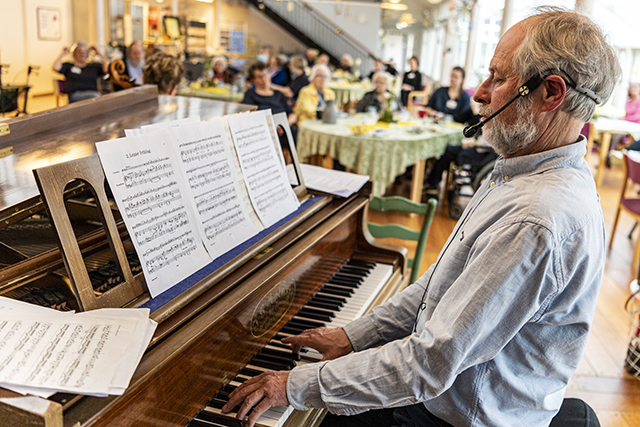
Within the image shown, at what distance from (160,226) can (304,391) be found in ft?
1.57

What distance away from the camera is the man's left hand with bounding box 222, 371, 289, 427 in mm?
1080

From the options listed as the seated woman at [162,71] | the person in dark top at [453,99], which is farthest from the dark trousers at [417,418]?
the person in dark top at [453,99]

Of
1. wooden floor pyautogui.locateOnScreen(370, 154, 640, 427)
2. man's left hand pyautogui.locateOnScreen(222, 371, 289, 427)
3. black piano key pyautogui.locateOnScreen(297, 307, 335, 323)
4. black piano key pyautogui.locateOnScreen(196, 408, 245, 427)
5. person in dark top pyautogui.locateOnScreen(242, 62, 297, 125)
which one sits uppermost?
person in dark top pyautogui.locateOnScreen(242, 62, 297, 125)

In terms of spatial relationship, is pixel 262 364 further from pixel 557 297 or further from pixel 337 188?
pixel 337 188

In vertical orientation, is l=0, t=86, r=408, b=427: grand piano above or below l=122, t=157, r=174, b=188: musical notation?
below

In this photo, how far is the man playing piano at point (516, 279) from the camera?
986 mm

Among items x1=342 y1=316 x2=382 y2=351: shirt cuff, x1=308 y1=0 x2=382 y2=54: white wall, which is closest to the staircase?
x1=308 y1=0 x2=382 y2=54: white wall

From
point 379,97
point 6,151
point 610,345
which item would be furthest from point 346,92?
point 6,151

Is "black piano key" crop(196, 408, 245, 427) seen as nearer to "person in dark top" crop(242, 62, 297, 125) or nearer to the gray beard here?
the gray beard

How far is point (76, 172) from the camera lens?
3.24 feet

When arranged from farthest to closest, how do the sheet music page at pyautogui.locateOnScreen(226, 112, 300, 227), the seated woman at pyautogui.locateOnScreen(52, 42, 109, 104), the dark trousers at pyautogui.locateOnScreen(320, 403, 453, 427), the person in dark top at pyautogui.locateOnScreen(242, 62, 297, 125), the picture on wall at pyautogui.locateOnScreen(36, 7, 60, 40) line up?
the picture on wall at pyautogui.locateOnScreen(36, 7, 60, 40) → the seated woman at pyautogui.locateOnScreen(52, 42, 109, 104) → the person in dark top at pyautogui.locateOnScreen(242, 62, 297, 125) → the sheet music page at pyautogui.locateOnScreen(226, 112, 300, 227) → the dark trousers at pyautogui.locateOnScreen(320, 403, 453, 427)

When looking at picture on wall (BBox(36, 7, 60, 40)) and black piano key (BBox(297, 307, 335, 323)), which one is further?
picture on wall (BBox(36, 7, 60, 40))

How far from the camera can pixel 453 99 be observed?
652 cm

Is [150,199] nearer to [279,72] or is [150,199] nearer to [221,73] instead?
[279,72]
